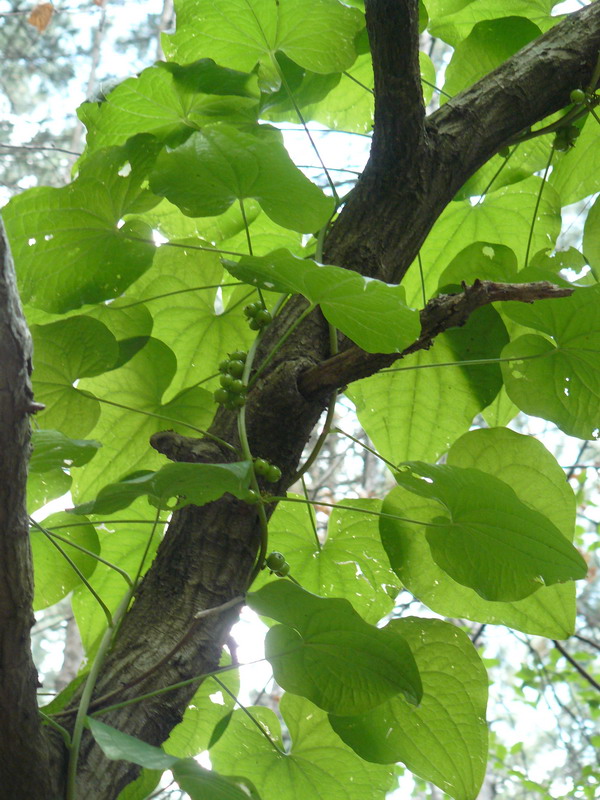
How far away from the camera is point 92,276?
83 centimetres

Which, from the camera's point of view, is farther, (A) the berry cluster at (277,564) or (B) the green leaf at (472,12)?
(B) the green leaf at (472,12)

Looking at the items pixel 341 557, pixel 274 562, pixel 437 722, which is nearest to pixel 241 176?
pixel 274 562

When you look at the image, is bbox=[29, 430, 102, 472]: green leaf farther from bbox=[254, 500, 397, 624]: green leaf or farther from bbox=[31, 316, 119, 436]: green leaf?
bbox=[254, 500, 397, 624]: green leaf

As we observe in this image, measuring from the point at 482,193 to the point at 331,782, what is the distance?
29.3 inches

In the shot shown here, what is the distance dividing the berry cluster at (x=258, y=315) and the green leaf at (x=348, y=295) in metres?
0.08

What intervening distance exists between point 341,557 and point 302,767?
0.75 feet

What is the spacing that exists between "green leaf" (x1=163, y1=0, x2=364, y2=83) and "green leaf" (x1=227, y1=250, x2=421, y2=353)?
1.32ft

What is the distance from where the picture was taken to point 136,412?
2.89ft

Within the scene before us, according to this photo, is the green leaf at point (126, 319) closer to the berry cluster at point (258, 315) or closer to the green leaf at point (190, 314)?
the green leaf at point (190, 314)

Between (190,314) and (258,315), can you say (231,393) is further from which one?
(190,314)

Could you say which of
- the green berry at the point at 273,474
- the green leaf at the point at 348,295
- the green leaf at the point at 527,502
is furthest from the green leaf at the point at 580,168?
the green berry at the point at 273,474

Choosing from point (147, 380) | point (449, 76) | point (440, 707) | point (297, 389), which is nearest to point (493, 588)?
point (440, 707)

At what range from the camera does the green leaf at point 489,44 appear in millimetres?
939

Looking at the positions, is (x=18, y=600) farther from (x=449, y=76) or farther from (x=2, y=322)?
(x=449, y=76)
